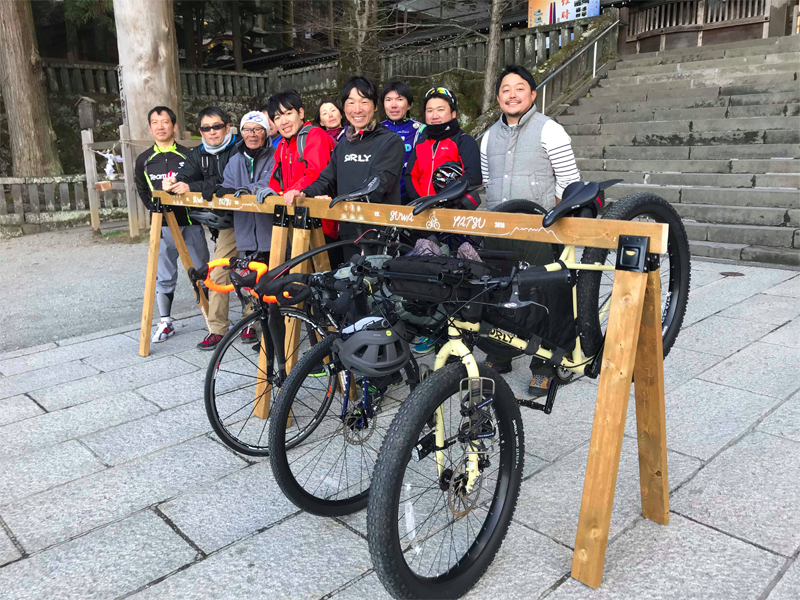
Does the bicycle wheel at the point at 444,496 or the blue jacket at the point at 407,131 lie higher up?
the blue jacket at the point at 407,131

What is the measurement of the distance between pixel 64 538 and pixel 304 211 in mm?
1909

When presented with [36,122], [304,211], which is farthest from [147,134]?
[304,211]

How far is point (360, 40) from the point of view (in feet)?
43.4

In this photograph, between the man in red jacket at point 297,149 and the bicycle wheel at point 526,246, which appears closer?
the bicycle wheel at point 526,246

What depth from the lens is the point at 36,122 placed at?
12.5 metres

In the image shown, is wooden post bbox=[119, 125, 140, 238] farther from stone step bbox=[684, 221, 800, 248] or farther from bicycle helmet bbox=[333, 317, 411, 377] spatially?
bicycle helmet bbox=[333, 317, 411, 377]

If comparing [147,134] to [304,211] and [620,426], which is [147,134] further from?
[620,426]

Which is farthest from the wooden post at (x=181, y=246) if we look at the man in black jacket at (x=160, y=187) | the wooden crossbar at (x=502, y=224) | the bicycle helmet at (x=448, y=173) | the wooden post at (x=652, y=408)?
the wooden post at (x=652, y=408)

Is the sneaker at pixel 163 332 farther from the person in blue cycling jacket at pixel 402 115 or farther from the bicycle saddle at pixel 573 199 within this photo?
the bicycle saddle at pixel 573 199

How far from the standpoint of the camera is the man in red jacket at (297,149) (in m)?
4.08

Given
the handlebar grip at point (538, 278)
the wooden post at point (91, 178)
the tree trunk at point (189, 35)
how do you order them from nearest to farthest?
the handlebar grip at point (538, 278), the wooden post at point (91, 178), the tree trunk at point (189, 35)

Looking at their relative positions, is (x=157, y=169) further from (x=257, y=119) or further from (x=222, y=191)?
(x=222, y=191)

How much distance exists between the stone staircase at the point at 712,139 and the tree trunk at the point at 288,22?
906cm

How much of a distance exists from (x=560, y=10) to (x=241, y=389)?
14269 millimetres
